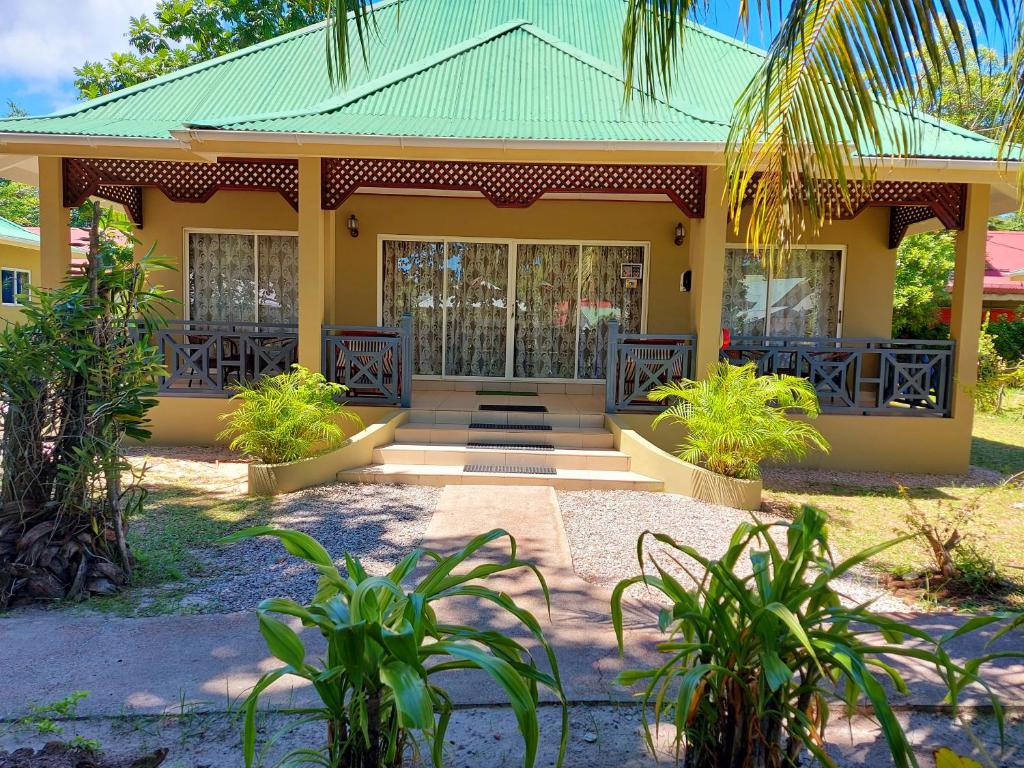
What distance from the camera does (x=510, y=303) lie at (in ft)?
38.1

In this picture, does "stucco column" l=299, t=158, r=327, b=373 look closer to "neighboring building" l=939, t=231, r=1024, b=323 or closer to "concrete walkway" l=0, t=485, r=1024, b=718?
"concrete walkway" l=0, t=485, r=1024, b=718

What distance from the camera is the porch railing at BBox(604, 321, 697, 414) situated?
8711 millimetres

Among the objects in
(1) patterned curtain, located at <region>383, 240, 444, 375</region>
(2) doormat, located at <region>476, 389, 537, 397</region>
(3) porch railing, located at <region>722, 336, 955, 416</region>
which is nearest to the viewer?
(3) porch railing, located at <region>722, 336, 955, 416</region>

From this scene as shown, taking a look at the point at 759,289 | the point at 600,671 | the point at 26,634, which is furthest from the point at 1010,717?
the point at 759,289

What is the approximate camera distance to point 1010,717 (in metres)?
3.12

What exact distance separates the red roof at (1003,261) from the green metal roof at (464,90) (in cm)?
1227

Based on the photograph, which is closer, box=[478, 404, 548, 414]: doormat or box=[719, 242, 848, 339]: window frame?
box=[478, 404, 548, 414]: doormat

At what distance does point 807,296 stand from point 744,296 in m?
0.95

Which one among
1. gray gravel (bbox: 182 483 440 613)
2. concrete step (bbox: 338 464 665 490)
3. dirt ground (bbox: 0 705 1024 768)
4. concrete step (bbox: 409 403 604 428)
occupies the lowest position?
gray gravel (bbox: 182 483 440 613)

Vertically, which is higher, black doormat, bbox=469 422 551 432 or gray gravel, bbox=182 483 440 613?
black doormat, bbox=469 422 551 432

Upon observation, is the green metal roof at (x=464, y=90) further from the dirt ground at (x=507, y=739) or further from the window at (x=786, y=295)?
the dirt ground at (x=507, y=739)

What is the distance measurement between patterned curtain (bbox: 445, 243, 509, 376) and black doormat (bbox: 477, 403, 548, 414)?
209 centimetres

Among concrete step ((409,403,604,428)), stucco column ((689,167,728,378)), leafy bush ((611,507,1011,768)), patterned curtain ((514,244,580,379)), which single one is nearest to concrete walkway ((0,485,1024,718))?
leafy bush ((611,507,1011,768))

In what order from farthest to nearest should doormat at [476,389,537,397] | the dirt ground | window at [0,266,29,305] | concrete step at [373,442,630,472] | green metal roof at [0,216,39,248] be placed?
window at [0,266,29,305] < green metal roof at [0,216,39,248] < doormat at [476,389,537,397] < concrete step at [373,442,630,472] < the dirt ground
